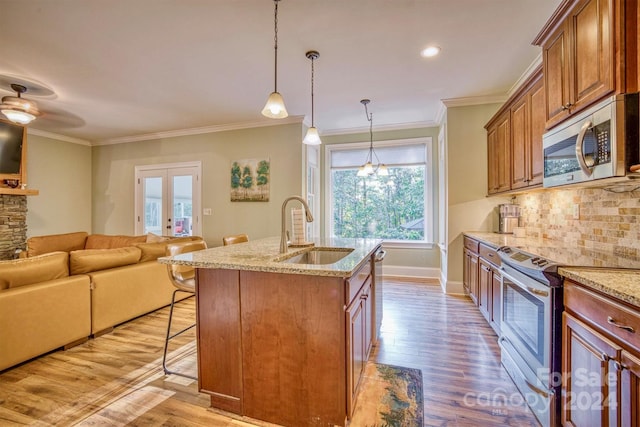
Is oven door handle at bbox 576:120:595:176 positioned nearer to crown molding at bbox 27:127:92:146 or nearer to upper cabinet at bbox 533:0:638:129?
upper cabinet at bbox 533:0:638:129

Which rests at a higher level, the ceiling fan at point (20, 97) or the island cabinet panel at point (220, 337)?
the ceiling fan at point (20, 97)

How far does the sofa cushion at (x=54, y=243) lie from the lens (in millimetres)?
4074

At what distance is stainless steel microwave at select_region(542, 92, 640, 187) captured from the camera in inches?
55.3

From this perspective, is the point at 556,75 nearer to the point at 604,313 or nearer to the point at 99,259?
the point at 604,313

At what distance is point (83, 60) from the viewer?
293 centimetres

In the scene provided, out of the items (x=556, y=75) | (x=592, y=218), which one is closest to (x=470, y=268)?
(x=592, y=218)

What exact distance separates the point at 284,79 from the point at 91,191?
18.3 feet

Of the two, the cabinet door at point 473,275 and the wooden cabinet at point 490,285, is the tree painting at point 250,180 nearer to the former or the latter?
the cabinet door at point 473,275

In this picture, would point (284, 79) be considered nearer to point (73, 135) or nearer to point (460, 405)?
point (460, 405)

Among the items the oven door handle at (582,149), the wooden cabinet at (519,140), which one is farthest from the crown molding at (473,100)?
the oven door handle at (582,149)

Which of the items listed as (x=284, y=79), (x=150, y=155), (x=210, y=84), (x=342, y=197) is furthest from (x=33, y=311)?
(x=342, y=197)

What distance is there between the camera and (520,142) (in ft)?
9.50

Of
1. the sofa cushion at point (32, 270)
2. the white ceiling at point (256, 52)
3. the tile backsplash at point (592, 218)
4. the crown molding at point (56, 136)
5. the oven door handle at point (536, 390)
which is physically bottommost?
the oven door handle at point (536, 390)

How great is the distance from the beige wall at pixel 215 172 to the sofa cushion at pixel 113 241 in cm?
111
